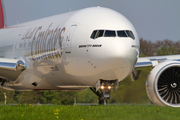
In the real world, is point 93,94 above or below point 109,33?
below

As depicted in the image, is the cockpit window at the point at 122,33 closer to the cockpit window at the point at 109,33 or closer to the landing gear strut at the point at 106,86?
the cockpit window at the point at 109,33

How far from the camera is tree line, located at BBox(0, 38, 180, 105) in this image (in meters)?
24.2

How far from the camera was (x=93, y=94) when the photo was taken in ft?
111

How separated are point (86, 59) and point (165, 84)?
4.17 meters

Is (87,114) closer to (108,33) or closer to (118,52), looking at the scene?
(118,52)

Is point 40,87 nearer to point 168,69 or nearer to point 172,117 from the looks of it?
point 168,69

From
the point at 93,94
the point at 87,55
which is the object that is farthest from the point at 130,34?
the point at 93,94

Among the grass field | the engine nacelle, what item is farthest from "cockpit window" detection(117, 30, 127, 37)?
the grass field

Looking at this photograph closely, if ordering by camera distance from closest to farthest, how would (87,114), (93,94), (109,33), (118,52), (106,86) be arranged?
1. (87,114)
2. (118,52)
3. (109,33)
4. (106,86)
5. (93,94)

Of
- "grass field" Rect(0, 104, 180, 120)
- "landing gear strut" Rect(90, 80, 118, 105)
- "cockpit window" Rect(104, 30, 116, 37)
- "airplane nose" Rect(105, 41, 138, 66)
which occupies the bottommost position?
"grass field" Rect(0, 104, 180, 120)

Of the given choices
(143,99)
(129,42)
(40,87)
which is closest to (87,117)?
(129,42)

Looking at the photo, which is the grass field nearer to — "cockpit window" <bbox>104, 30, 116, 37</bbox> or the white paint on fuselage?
the white paint on fuselage

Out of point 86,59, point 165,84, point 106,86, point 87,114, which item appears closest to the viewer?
point 87,114

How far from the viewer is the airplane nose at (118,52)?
14.0 metres
